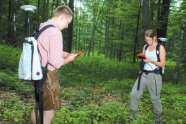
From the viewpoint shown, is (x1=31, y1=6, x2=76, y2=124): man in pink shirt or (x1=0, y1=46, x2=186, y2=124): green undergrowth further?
(x1=0, y1=46, x2=186, y2=124): green undergrowth

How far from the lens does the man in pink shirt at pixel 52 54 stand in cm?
206

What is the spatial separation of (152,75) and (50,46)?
2634mm

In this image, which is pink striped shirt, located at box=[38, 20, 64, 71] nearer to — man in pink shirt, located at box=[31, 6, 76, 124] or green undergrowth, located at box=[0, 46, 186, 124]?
man in pink shirt, located at box=[31, 6, 76, 124]

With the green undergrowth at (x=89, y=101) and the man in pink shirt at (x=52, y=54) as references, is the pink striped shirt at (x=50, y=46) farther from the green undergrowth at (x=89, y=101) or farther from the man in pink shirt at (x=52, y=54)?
the green undergrowth at (x=89, y=101)

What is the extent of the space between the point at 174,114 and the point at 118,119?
1881 mm

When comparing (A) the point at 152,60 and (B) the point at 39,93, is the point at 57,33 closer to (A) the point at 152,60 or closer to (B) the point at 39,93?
(B) the point at 39,93

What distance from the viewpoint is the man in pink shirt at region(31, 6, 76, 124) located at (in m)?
2.06

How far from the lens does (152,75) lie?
3.60 m

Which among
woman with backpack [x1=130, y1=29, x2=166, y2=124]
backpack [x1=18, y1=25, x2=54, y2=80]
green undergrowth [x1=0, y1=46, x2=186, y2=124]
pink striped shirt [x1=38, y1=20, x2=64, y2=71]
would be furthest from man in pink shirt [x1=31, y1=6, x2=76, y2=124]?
woman with backpack [x1=130, y1=29, x2=166, y2=124]

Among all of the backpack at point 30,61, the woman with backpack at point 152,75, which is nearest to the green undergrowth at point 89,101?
the woman with backpack at point 152,75

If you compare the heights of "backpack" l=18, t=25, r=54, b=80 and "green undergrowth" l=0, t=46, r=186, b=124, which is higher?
"backpack" l=18, t=25, r=54, b=80

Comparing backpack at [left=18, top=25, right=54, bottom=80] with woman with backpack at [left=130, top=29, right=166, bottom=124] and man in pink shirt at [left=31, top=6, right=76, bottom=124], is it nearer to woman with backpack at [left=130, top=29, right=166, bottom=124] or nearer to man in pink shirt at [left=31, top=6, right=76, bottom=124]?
man in pink shirt at [left=31, top=6, right=76, bottom=124]

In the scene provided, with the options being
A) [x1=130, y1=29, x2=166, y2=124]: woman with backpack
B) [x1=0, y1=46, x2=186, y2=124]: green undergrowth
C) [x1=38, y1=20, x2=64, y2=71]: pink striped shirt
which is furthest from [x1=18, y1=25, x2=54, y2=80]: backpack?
[x1=130, y1=29, x2=166, y2=124]: woman with backpack

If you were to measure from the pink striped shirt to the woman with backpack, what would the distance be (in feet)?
7.34
